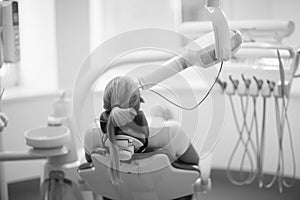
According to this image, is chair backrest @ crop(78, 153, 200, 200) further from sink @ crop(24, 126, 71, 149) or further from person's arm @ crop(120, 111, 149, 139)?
sink @ crop(24, 126, 71, 149)

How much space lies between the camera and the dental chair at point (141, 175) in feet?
4.44

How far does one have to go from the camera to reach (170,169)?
1389 millimetres

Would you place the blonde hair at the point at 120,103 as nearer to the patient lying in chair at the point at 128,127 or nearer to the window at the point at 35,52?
the patient lying in chair at the point at 128,127

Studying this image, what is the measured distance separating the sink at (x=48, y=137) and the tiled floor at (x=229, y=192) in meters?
0.60

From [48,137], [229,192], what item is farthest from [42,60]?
[229,192]

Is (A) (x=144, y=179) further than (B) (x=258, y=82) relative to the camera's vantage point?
No

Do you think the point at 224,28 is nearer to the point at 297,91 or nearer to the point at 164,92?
the point at 164,92

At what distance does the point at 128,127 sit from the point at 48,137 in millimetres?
463

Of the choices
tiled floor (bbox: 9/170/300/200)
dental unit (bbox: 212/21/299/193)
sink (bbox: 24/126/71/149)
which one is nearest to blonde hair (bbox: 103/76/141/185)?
sink (bbox: 24/126/71/149)

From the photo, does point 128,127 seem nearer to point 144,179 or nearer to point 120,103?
point 120,103

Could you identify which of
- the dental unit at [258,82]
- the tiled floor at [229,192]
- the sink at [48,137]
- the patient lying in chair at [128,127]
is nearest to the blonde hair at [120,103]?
the patient lying in chair at [128,127]

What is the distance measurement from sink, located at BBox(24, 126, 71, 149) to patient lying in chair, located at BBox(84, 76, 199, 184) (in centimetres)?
25

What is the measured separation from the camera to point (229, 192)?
2246 mm

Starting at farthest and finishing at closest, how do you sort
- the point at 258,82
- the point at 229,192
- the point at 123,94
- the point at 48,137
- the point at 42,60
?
1. the point at 42,60
2. the point at 229,192
3. the point at 258,82
4. the point at 48,137
5. the point at 123,94
